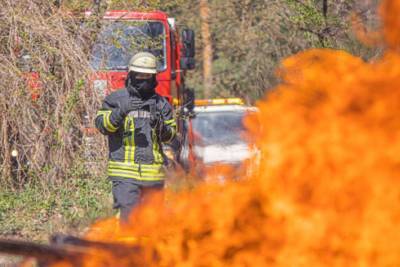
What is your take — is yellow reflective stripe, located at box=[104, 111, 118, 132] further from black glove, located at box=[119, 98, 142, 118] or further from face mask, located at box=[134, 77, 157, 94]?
face mask, located at box=[134, 77, 157, 94]

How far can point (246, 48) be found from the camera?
23.5 metres

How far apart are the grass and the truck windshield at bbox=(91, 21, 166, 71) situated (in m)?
1.52

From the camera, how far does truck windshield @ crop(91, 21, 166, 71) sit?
11.1m

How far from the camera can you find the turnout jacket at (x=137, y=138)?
7480mm

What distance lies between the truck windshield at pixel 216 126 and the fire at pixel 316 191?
10.4m

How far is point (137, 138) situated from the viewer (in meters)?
7.53

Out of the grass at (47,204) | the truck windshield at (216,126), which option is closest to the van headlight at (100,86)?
the grass at (47,204)

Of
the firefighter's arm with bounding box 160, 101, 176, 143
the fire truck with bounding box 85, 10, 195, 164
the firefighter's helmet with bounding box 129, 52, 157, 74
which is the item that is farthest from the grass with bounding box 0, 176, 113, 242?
the firefighter's helmet with bounding box 129, 52, 157, 74

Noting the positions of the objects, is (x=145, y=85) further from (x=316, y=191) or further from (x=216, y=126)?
(x=216, y=126)

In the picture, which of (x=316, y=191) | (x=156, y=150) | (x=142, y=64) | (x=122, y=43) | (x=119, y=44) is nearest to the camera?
(x=316, y=191)

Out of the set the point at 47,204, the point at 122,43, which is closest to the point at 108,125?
the point at 47,204

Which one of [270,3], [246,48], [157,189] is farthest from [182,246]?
[246,48]

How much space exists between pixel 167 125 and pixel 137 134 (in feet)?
0.86

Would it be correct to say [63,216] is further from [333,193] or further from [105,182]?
[333,193]
